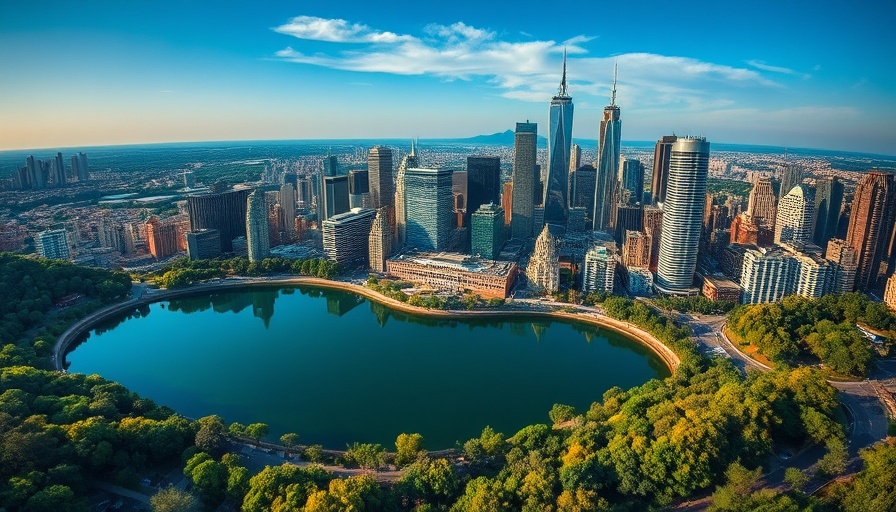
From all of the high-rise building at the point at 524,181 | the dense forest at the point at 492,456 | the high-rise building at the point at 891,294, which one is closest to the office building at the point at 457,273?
the high-rise building at the point at 524,181

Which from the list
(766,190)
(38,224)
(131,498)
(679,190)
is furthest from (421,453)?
(38,224)

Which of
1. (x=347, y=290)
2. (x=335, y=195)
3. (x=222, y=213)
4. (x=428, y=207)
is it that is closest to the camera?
(x=347, y=290)

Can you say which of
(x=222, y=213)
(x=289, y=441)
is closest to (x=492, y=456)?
(x=289, y=441)

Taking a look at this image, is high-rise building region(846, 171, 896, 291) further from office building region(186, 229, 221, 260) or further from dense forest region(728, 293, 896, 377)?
office building region(186, 229, 221, 260)

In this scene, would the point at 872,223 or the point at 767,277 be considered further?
the point at 872,223

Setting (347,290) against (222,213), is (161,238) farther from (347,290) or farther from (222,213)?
(347,290)
